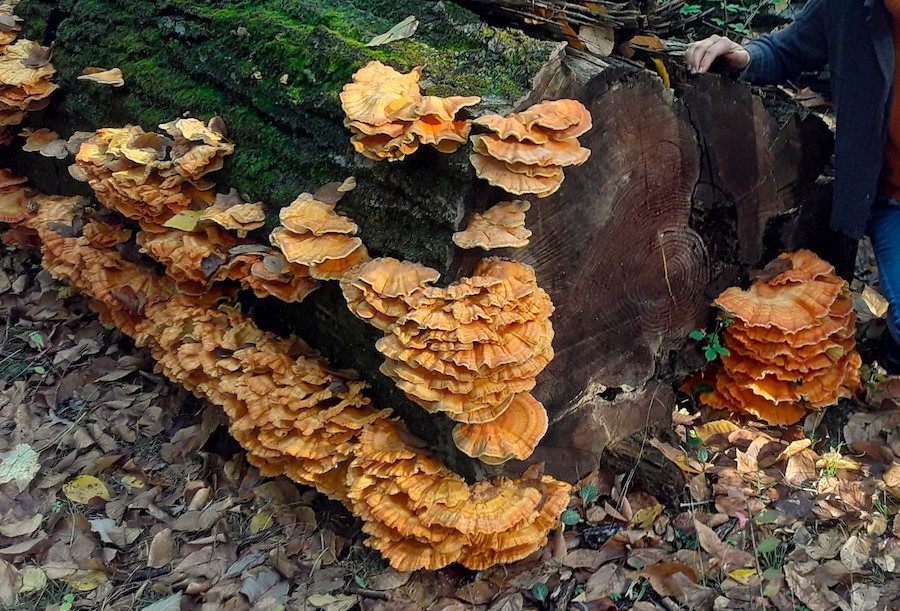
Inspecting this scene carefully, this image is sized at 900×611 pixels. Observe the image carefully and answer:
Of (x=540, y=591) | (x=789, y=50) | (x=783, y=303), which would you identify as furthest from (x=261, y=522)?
(x=789, y=50)

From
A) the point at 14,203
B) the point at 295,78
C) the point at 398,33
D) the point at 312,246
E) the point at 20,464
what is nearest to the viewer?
the point at 312,246

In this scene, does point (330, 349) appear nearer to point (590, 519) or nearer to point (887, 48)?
point (590, 519)

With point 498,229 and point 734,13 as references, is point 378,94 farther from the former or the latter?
point 734,13

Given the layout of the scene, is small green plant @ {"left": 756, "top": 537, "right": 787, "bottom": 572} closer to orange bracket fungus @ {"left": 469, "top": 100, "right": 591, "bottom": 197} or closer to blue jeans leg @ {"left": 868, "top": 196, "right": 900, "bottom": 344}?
blue jeans leg @ {"left": 868, "top": 196, "right": 900, "bottom": 344}

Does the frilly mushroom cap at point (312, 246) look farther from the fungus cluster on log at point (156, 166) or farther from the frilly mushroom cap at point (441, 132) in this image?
the fungus cluster on log at point (156, 166)

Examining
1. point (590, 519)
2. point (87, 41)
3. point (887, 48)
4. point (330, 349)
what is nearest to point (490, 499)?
point (590, 519)

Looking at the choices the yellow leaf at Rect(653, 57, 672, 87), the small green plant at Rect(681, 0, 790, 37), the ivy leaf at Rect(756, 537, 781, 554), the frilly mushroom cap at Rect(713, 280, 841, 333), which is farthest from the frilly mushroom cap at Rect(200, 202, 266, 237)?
the small green plant at Rect(681, 0, 790, 37)

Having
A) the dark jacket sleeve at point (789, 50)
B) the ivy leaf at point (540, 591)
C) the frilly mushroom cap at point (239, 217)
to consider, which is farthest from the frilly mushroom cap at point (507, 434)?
the dark jacket sleeve at point (789, 50)
